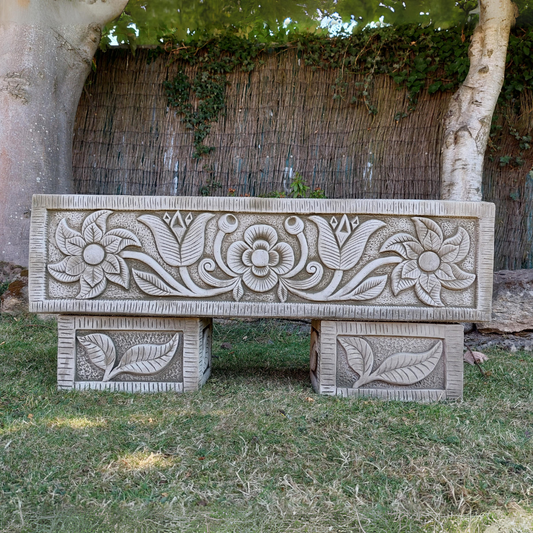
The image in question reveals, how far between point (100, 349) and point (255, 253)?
0.84 metres

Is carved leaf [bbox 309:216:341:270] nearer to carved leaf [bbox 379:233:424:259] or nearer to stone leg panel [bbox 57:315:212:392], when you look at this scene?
carved leaf [bbox 379:233:424:259]

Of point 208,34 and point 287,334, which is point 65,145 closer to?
point 208,34

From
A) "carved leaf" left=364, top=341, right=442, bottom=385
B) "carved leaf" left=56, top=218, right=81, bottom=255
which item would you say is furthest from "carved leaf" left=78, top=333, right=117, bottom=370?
"carved leaf" left=364, top=341, right=442, bottom=385

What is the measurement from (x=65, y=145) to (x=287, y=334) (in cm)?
224

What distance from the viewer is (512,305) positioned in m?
3.46

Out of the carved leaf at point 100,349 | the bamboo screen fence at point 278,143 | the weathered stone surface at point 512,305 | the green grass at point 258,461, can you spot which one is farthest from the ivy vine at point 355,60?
the green grass at point 258,461

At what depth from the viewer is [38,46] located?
140 inches

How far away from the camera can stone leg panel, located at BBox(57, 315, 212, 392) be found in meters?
2.24

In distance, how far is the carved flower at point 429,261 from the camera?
7.07 feet

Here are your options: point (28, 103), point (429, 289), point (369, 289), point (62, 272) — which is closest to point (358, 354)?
point (369, 289)

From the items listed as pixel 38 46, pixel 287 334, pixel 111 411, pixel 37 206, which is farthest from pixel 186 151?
pixel 111 411

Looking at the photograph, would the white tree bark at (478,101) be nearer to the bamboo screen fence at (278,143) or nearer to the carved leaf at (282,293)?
the bamboo screen fence at (278,143)

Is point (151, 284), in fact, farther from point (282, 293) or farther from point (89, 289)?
point (282, 293)

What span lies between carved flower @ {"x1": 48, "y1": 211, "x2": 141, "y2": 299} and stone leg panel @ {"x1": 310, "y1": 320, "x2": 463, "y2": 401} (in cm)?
98
